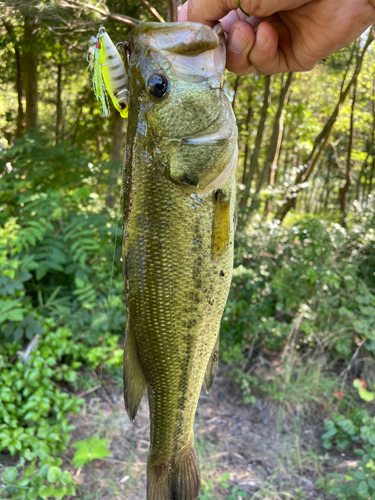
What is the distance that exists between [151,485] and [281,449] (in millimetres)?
2508

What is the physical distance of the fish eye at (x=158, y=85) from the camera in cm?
111

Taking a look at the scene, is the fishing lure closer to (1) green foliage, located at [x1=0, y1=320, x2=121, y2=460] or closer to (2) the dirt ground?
(1) green foliage, located at [x1=0, y1=320, x2=121, y2=460]

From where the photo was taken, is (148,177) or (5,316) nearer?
(148,177)

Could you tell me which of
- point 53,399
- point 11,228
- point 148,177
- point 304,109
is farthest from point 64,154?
point 304,109

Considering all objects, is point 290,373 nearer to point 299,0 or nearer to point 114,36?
point 299,0

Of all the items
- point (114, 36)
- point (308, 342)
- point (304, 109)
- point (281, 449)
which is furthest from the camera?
point (304, 109)

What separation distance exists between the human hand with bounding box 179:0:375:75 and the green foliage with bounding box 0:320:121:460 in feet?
8.39

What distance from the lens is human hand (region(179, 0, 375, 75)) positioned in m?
1.23

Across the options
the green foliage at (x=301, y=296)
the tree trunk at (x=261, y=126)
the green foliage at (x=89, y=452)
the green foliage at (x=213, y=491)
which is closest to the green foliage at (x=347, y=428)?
the green foliage at (x=301, y=296)

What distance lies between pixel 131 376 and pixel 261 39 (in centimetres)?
132

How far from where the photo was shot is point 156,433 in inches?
52.4

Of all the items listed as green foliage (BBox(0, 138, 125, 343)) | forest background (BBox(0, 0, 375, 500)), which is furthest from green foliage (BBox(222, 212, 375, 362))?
green foliage (BBox(0, 138, 125, 343))

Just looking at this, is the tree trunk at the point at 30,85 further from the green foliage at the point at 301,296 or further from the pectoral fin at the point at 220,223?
the pectoral fin at the point at 220,223

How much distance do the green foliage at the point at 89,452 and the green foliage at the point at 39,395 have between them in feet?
0.65
